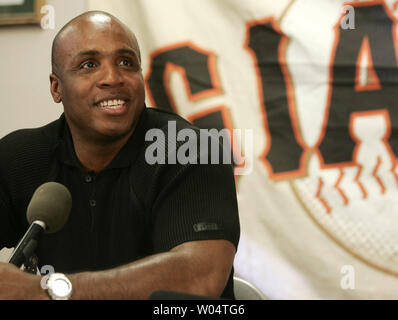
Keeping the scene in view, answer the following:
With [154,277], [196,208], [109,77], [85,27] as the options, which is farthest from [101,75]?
[154,277]

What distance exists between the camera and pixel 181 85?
6.91 feet

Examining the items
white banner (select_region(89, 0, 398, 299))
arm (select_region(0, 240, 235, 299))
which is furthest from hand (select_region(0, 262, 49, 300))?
white banner (select_region(89, 0, 398, 299))

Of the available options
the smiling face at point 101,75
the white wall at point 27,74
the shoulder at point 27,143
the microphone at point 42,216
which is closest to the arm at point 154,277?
the microphone at point 42,216

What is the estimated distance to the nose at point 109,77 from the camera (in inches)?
56.4

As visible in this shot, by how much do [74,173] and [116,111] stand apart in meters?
0.18

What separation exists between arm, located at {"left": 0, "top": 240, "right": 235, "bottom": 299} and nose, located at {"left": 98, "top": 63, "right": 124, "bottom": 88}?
44cm

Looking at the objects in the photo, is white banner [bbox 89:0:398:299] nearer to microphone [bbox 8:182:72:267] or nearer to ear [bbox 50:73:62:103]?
ear [bbox 50:73:62:103]

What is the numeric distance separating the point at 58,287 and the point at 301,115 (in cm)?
123

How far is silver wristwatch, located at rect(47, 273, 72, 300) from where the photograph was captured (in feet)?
3.23

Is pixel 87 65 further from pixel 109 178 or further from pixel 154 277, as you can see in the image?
pixel 154 277

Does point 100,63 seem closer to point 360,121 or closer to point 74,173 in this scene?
point 74,173

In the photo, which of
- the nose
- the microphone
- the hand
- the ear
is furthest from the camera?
the ear

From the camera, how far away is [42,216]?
958mm

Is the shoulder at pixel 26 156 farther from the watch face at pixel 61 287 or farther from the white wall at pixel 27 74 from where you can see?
the white wall at pixel 27 74
